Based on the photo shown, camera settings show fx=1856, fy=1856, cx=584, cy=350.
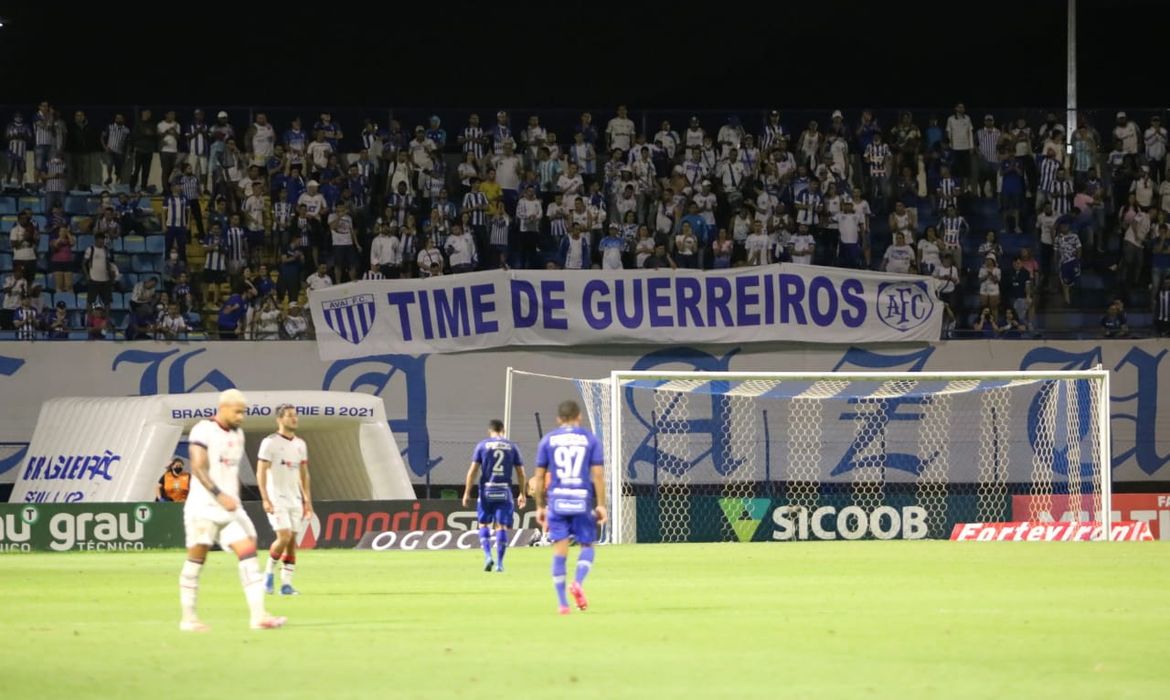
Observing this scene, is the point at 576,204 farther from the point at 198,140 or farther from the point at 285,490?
the point at 285,490

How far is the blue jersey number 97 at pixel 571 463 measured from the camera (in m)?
15.2

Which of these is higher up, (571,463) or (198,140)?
(198,140)

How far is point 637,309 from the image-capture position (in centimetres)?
3478

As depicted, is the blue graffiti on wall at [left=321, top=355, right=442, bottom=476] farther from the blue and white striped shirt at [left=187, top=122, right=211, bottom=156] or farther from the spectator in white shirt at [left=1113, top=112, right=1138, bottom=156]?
the spectator in white shirt at [left=1113, top=112, right=1138, bottom=156]

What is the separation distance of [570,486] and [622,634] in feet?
6.53

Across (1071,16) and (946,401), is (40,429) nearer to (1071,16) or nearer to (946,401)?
(946,401)

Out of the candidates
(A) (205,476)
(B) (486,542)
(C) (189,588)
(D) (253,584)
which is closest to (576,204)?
(B) (486,542)

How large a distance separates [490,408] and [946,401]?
8.62m

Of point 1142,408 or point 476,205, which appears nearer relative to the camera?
point 1142,408

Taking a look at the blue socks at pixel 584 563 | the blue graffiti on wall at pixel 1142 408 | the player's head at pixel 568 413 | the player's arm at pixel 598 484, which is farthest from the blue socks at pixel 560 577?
the blue graffiti on wall at pixel 1142 408

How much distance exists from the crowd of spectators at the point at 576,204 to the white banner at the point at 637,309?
119cm

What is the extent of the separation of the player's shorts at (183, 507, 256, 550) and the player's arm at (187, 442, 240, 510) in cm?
12

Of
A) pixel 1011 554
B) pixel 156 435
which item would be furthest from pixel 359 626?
pixel 156 435

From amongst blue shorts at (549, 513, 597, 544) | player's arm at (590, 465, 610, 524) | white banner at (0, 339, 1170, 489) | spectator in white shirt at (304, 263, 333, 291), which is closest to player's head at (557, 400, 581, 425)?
player's arm at (590, 465, 610, 524)
